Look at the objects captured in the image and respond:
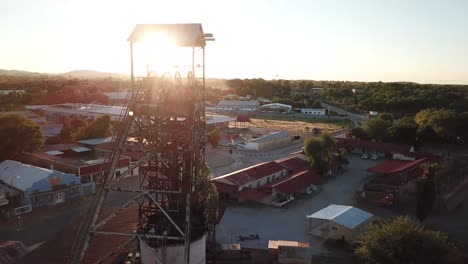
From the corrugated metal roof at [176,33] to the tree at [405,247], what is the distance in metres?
7.84

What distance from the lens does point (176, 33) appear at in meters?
10.8

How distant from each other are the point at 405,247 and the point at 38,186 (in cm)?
1576

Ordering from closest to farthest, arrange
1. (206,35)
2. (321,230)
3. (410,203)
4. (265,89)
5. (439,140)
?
(206,35)
(321,230)
(410,203)
(439,140)
(265,89)

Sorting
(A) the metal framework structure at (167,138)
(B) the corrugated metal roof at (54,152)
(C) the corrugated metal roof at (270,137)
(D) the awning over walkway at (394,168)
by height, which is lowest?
(D) the awning over walkway at (394,168)

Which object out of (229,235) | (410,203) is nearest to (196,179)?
(229,235)

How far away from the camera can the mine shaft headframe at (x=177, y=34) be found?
421 inches

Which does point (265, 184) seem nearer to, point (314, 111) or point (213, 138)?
point (213, 138)

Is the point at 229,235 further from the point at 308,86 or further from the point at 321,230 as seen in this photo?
the point at 308,86

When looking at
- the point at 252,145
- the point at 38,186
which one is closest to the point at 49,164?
the point at 38,186

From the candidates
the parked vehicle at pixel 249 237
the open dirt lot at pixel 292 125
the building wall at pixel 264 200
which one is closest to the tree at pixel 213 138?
the open dirt lot at pixel 292 125

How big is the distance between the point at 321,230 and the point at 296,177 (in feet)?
18.9

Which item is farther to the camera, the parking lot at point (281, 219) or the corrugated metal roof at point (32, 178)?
the corrugated metal roof at point (32, 178)

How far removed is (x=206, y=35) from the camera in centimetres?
1094

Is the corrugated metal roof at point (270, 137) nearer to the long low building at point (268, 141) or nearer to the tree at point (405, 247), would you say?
the long low building at point (268, 141)
